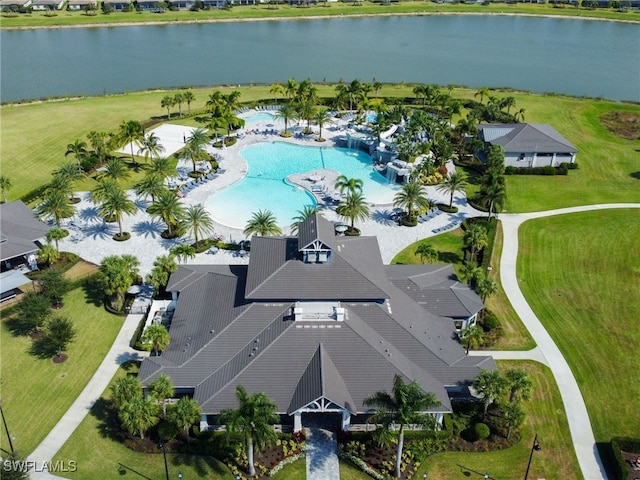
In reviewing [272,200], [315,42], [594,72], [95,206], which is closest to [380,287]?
[272,200]

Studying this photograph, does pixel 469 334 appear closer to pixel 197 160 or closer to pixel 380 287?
pixel 380 287

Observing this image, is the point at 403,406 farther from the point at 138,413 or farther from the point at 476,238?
the point at 476,238

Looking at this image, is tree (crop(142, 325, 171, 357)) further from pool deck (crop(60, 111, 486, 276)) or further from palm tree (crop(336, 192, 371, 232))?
palm tree (crop(336, 192, 371, 232))

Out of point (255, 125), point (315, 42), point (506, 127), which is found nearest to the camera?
point (506, 127)

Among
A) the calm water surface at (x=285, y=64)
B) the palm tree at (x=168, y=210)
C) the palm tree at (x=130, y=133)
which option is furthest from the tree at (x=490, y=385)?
the calm water surface at (x=285, y=64)

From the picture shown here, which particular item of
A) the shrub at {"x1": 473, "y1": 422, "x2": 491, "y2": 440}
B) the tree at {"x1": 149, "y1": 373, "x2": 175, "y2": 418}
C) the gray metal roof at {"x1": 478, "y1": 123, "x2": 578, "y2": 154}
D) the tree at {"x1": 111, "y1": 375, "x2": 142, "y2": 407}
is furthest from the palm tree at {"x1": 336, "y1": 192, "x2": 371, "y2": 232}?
the tree at {"x1": 111, "y1": 375, "x2": 142, "y2": 407}
